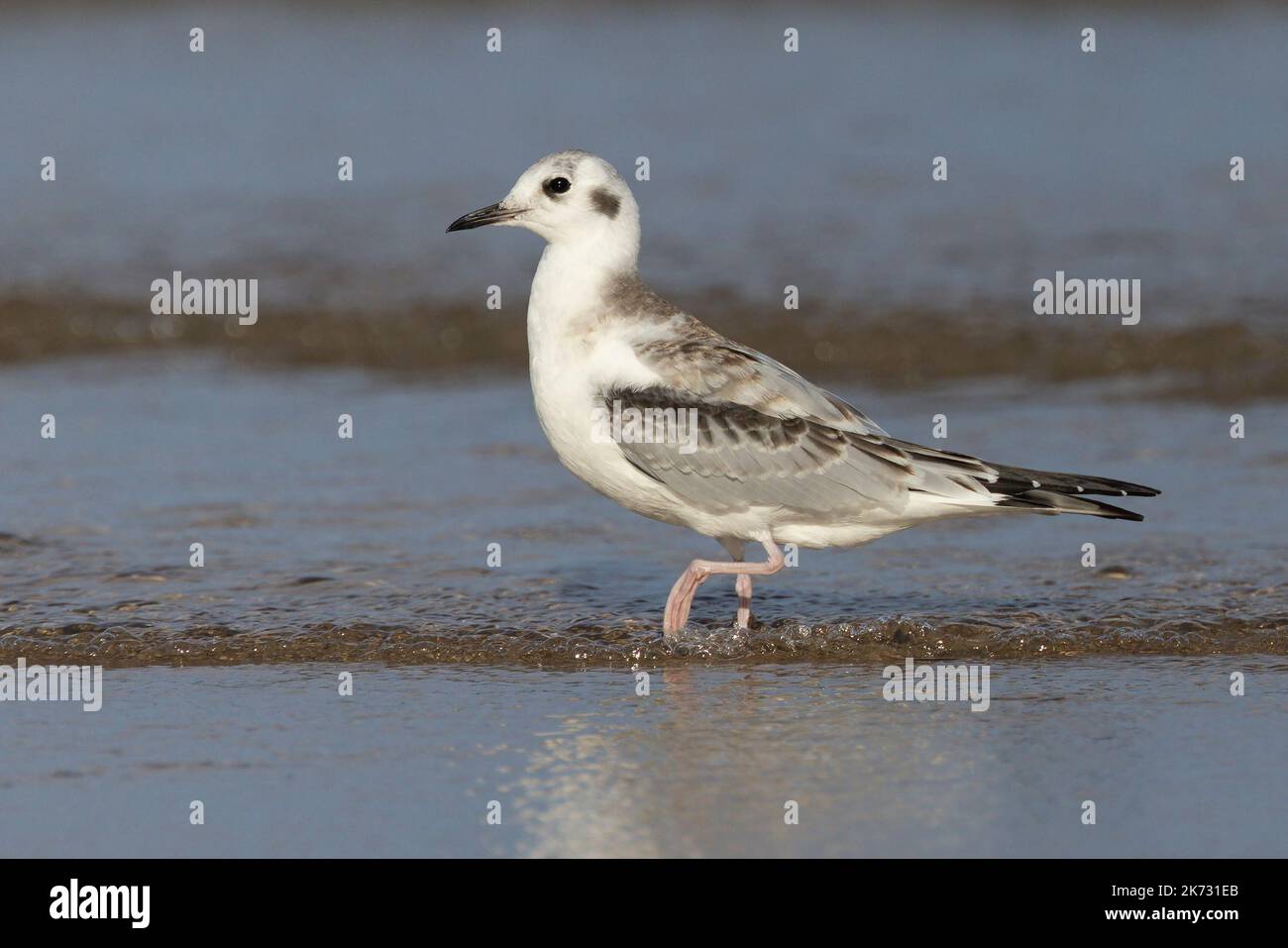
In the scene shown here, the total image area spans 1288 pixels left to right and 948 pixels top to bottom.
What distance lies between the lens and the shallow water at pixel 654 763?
17.4ft

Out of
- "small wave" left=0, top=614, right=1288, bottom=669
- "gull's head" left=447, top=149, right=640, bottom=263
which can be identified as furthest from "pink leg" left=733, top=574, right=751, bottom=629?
"gull's head" left=447, top=149, right=640, bottom=263

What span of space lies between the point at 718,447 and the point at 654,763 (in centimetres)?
171

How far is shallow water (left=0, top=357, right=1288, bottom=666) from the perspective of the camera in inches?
295

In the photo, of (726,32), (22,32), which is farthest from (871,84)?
(22,32)

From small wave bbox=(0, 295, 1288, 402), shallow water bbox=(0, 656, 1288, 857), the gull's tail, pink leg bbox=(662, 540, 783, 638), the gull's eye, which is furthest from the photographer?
small wave bbox=(0, 295, 1288, 402)

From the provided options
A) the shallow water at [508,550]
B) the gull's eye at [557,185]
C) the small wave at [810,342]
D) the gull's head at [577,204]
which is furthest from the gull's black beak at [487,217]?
the small wave at [810,342]

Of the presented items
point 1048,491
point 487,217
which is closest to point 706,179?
point 487,217

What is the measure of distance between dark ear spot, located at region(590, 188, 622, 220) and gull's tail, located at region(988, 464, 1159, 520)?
1912 millimetres

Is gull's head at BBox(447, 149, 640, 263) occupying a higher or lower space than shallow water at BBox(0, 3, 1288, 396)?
lower

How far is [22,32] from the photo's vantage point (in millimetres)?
26906

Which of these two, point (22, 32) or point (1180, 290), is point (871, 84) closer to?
point (1180, 290)

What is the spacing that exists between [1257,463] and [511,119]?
12.1 meters

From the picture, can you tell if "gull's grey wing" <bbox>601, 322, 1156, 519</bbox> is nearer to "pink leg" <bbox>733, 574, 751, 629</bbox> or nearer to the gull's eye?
"pink leg" <bbox>733, 574, 751, 629</bbox>

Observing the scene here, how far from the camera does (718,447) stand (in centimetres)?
726
